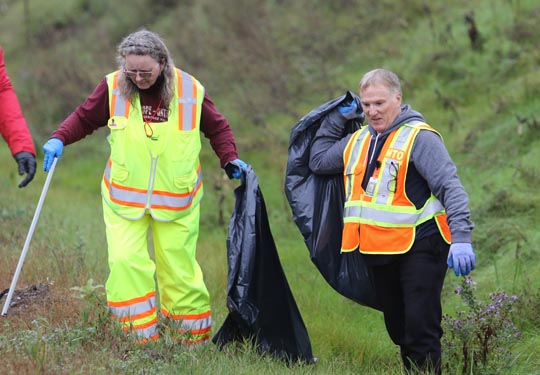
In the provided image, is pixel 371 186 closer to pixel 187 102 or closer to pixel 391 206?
pixel 391 206

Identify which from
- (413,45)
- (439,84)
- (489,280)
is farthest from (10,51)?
(489,280)

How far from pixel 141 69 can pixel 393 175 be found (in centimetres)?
163

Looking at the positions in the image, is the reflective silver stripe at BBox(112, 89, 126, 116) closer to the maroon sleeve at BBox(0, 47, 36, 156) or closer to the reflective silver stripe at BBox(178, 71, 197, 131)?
the reflective silver stripe at BBox(178, 71, 197, 131)

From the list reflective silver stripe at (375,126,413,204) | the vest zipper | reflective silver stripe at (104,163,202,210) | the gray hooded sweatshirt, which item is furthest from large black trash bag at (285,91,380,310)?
the vest zipper

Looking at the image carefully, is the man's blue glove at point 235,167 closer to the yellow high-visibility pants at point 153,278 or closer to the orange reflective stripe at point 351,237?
the yellow high-visibility pants at point 153,278

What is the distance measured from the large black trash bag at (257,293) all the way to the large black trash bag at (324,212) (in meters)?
0.26

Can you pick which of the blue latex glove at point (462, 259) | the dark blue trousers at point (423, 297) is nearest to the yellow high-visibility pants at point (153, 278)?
the dark blue trousers at point (423, 297)

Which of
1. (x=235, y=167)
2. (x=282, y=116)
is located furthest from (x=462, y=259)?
(x=282, y=116)

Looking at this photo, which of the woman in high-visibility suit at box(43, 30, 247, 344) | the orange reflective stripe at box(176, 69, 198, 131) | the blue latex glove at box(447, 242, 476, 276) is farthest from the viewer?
the orange reflective stripe at box(176, 69, 198, 131)

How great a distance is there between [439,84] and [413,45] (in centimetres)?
177

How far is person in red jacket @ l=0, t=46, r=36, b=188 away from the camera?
590 centimetres

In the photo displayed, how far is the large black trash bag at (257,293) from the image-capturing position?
18.8ft

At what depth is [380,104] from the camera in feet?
17.0

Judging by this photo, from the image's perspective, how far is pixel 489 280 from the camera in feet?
23.7
